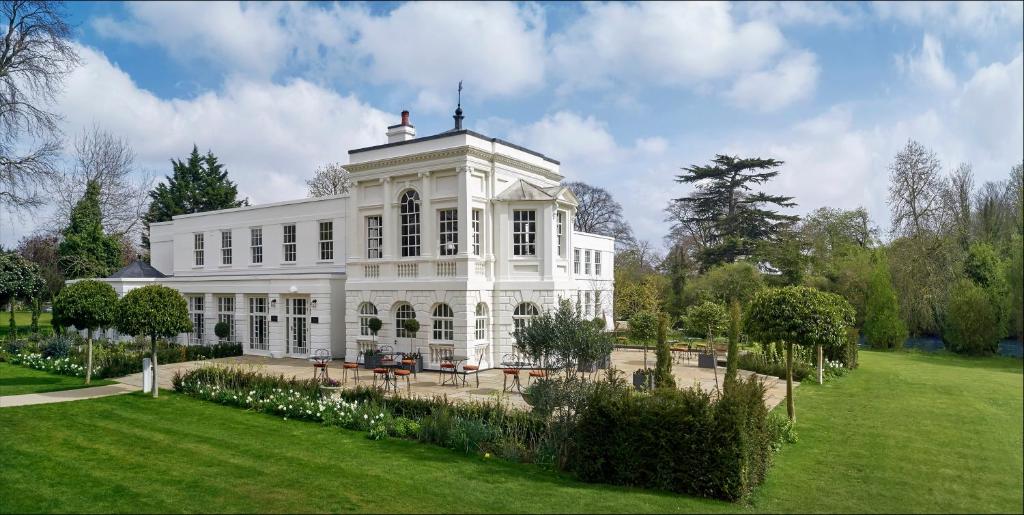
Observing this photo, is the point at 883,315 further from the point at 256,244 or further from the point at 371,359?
the point at 256,244

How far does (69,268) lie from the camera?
1326 inches

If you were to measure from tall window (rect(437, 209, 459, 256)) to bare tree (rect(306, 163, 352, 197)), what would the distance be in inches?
1019

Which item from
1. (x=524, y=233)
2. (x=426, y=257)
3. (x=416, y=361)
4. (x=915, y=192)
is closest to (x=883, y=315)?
(x=915, y=192)

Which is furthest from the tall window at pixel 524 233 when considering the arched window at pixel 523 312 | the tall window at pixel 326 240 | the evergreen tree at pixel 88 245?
the evergreen tree at pixel 88 245

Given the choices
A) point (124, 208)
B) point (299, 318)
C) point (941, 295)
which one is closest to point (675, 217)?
point (941, 295)

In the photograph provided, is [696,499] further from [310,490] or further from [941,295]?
[941,295]

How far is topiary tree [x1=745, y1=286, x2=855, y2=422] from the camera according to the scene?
12750mm

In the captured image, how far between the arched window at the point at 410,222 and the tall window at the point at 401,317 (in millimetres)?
1905

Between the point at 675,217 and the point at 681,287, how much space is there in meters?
10.4

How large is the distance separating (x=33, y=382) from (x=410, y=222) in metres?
12.4

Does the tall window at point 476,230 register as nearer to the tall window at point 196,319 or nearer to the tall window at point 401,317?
the tall window at point 401,317

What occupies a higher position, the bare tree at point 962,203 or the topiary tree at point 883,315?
the bare tree at point 962,203

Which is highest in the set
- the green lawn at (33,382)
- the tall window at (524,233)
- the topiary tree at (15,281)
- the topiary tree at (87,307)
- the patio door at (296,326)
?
the tall window at (524,233)

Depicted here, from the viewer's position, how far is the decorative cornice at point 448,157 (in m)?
19.9
